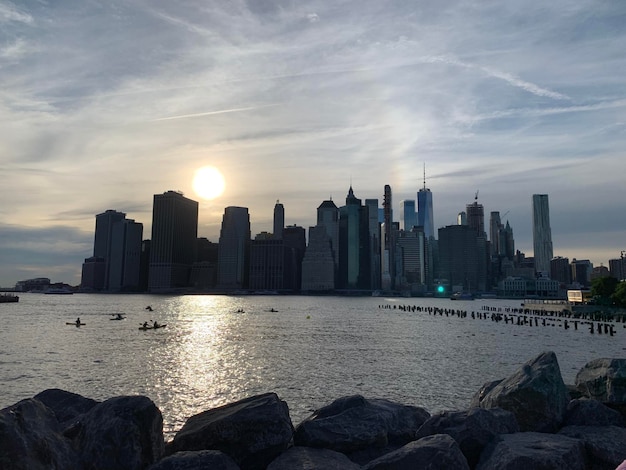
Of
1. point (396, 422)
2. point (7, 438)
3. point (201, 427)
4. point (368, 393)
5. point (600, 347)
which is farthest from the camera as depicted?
point (600, 347)

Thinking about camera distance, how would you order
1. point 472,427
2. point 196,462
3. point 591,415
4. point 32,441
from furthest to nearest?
1. point 591,415
2. point 472,427
3. point 196,462
4. point 32,441

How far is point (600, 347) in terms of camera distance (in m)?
71.8

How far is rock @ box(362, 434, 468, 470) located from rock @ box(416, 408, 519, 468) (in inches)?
79.2

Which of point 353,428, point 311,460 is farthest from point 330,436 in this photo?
point 311,460

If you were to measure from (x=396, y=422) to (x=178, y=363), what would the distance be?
41.5 m

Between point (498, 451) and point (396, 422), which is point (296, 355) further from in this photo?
point (498, 451)

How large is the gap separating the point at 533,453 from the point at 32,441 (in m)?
11.1

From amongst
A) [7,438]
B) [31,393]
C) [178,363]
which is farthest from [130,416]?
[178,363]

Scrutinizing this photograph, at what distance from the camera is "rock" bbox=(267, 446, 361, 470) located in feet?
38.3

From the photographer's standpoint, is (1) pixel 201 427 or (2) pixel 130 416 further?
(1) pixel 201 427

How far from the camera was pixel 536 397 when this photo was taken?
52.9 feet

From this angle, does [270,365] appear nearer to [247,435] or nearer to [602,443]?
[247,435]

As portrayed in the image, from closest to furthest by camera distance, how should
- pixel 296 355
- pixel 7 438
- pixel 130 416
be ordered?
1. pixel 7 438
2. pixel 130 416
3. pixel 296 355

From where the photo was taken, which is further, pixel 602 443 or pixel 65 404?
pixel 65 404
